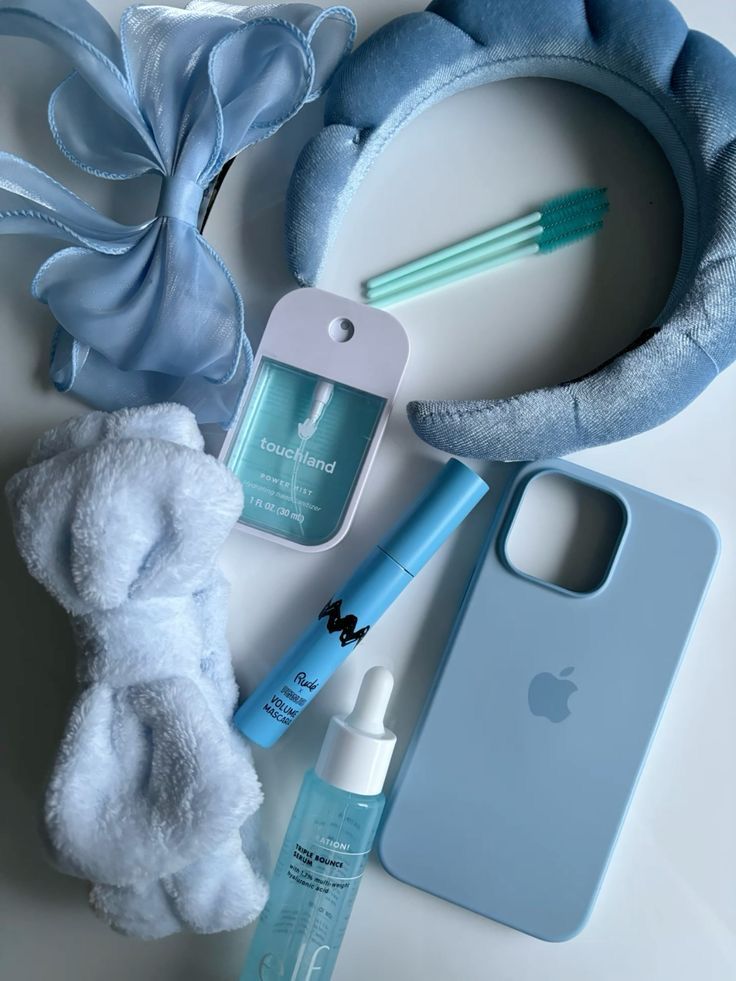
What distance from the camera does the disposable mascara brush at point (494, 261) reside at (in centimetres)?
57

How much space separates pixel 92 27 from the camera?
55 centimetres

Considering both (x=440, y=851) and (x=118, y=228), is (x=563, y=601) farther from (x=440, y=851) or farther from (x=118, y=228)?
(x=118, y=228)

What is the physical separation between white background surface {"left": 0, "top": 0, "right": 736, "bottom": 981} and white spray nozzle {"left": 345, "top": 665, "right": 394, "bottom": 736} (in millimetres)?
50

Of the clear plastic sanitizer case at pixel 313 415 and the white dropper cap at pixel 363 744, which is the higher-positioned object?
the clear plastic sanitizer case at pixel 313 415

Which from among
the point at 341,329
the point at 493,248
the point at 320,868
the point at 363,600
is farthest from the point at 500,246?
the point at 320,868

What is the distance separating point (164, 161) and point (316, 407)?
0.57ft

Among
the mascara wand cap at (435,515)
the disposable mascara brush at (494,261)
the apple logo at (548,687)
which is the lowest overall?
the apple logo at (548,687)

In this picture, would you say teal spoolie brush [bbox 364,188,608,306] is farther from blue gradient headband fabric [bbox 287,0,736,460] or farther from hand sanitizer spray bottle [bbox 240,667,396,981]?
hand sanitizer spray bottle [bbox 240,667,396,981]

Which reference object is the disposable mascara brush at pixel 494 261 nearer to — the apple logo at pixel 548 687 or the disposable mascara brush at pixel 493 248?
the disposable mascara brush at pixel 493 248

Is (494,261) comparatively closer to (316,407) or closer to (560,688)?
(316,407)

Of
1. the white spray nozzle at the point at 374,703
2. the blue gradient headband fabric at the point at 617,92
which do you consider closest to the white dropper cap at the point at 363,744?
the white spray nozzle at the point at 374,703

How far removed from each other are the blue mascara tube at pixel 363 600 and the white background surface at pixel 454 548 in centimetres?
3

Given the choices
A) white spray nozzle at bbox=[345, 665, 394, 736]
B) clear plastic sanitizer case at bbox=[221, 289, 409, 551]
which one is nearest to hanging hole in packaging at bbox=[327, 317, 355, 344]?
clear plastic sanitizer case at bbox=[221, 289, 409, 551]

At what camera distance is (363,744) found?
1.69ft
